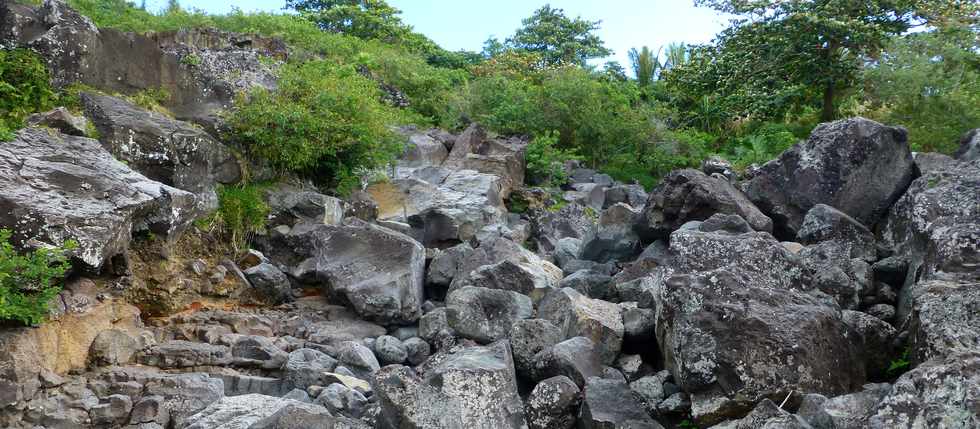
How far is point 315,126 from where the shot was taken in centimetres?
1371

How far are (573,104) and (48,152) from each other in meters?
14.5

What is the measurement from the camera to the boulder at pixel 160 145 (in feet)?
37.1

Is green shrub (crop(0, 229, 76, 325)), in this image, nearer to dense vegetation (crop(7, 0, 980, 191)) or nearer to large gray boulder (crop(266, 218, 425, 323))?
large gray boulder (crop(266, 218, 425, 323))

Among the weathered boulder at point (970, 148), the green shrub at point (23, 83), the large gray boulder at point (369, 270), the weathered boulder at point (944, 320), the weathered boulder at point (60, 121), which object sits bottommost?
the large gray boulder at point (369, 270)

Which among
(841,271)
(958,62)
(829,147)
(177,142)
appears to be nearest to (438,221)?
(177,142)

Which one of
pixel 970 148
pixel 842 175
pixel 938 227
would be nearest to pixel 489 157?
pixel 842 175

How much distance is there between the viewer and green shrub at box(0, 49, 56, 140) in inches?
425

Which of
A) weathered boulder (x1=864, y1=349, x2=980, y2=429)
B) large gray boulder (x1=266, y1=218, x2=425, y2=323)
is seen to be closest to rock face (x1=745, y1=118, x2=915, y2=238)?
large gray boulder (x1=266, y1=218, x2=425, y2=323)

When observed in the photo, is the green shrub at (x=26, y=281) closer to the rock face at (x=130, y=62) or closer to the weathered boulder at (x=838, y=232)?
the rock face at (x=130, y=62)

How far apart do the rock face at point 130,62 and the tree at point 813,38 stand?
549 inches

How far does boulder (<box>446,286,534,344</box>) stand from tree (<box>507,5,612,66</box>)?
2788cm

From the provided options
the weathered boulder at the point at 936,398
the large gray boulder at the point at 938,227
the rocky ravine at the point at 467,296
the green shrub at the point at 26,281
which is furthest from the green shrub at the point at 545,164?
the weathered boulder at the point at 936,398

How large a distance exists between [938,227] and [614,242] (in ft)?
16.9

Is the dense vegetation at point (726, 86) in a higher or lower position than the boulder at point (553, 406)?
higher
